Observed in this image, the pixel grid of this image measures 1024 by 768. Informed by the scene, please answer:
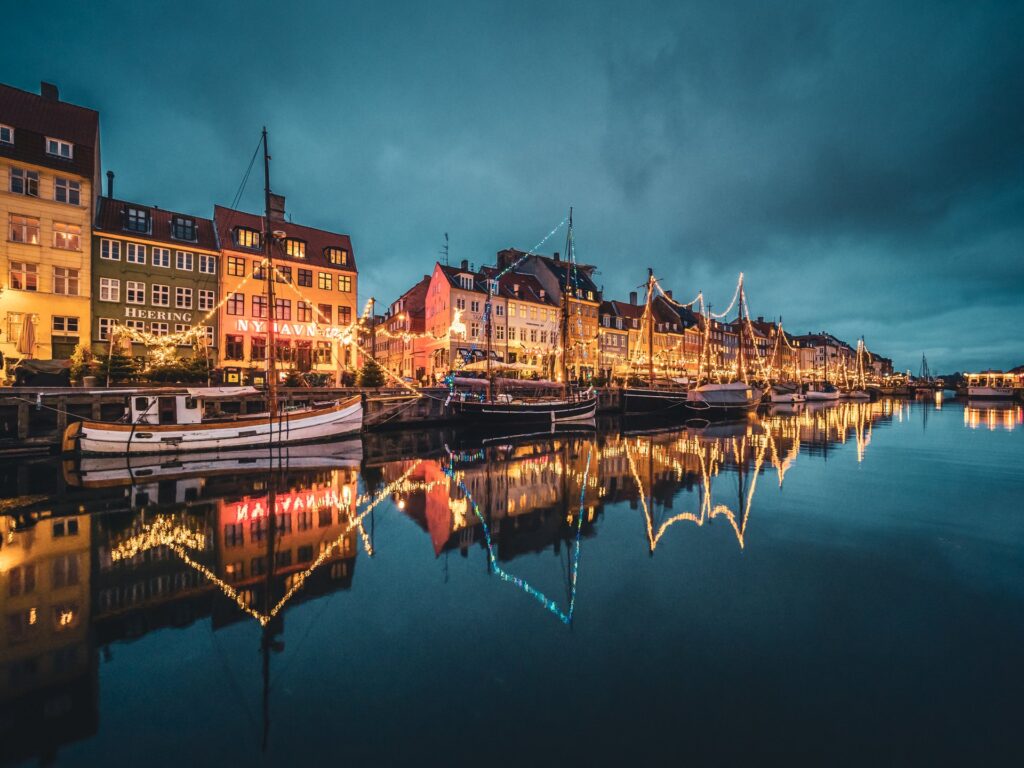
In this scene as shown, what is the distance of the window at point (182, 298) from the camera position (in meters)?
34.1

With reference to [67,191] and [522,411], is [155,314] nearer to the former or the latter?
[67,191]

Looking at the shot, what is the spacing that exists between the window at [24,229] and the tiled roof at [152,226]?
3.10m

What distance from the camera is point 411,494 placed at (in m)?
13.5

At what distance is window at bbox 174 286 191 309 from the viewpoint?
3412cm

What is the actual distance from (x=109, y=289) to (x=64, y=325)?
3.68 m

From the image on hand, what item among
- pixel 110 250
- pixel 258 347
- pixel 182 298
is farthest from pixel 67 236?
pixel 258 347

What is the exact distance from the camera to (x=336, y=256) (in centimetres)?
4100

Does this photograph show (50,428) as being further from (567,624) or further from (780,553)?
(780,553)

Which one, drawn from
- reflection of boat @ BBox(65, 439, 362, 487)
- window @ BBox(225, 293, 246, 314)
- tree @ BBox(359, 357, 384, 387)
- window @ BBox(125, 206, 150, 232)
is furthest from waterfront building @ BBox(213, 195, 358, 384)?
reflection of boat @ BBox(65, 439, 362, 487)

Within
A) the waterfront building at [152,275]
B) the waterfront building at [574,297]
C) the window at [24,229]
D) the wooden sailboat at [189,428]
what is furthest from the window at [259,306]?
the waterfront building at [574,297]

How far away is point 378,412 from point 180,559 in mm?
22113

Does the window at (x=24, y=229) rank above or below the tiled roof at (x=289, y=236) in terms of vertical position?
below

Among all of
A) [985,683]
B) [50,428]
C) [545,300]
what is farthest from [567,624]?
[545,300]

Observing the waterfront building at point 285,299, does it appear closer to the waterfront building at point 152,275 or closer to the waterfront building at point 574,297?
the waterfront building at point 152,275
